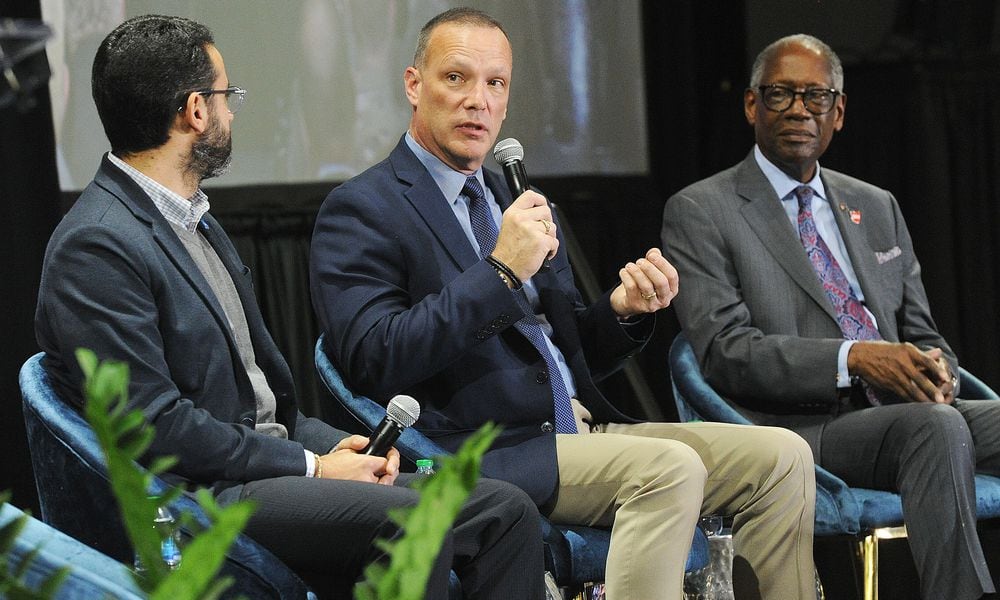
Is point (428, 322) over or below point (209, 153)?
below

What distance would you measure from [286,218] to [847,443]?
81.8 inches

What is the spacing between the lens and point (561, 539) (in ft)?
8.30

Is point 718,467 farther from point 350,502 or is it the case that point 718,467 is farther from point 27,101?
point 27,101

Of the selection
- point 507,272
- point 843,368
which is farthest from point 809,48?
point 507,272

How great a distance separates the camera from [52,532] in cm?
180

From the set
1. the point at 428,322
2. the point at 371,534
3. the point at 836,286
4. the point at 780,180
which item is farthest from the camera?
the point at 780,180

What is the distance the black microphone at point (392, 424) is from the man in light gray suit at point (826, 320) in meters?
1.21

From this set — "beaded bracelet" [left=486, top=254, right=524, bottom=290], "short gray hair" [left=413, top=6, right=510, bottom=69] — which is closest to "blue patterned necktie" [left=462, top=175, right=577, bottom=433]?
"beaded bracelet" [left=486, top=254, right=524, bottom=290]

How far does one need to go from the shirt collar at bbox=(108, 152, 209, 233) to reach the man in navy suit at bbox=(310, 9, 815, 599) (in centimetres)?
32

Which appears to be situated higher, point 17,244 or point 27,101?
point 27,101

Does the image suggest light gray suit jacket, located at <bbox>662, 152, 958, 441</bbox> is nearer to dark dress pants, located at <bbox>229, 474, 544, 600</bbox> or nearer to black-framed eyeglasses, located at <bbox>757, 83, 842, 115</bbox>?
black-framed eyeglasses, located at <bbox>757, 83, 842, 115</bbox>

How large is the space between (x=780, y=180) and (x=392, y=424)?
1.70m

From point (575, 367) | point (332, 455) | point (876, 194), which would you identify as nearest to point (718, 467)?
point (575, 367)

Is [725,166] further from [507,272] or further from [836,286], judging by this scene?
[507,272]
